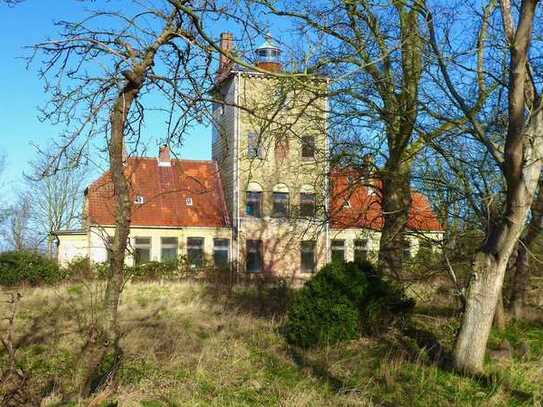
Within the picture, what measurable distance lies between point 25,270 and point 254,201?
13.7m

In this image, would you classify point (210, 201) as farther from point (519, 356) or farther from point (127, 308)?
point (519, 356)

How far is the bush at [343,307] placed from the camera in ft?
34.3

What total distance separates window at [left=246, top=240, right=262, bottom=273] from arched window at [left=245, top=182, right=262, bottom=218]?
4.82ft

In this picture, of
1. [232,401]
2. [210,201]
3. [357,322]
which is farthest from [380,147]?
[210,201]

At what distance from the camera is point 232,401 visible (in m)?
7.28

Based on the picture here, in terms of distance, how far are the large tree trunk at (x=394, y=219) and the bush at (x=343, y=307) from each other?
4.30 ft

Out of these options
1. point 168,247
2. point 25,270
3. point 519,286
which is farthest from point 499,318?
point 168,247

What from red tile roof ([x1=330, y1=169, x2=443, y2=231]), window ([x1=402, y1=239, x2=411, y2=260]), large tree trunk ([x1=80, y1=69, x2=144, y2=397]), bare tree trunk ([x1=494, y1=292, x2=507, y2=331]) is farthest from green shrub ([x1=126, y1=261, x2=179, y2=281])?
large tree trunk ([x1=80, y1=69, x2=144, y2=397])

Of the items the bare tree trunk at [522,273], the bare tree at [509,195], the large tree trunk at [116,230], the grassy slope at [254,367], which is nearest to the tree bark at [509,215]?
the bare tree at [509,195]

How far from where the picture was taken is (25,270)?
22391 mm

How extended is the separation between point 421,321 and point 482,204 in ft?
8.57

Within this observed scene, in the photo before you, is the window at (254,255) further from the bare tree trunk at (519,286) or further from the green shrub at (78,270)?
the bare tree trunk at (519,286)

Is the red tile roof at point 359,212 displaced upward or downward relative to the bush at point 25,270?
upward

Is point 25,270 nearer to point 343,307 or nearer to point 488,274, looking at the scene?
point 343,307
